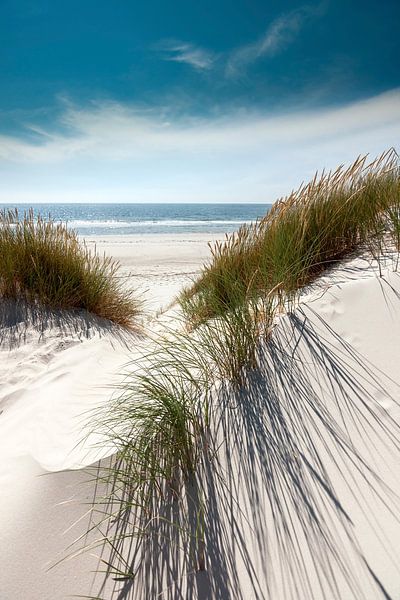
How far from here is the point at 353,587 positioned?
1068 mm

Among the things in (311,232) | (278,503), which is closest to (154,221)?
(311,232)

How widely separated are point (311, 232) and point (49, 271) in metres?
A: 3.29

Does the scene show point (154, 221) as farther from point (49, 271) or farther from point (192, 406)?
point (192, 406)

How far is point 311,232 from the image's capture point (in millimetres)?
3375

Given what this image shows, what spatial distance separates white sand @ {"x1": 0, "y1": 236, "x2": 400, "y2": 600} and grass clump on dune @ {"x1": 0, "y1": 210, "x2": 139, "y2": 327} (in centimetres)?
152

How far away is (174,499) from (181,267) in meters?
10.4

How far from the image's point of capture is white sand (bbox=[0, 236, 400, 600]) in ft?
3.84

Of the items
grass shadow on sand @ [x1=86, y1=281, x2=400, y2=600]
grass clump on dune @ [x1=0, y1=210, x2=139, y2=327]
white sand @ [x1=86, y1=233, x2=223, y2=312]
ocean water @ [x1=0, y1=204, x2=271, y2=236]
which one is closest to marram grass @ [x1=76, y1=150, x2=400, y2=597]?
grass shadow on sand @ [x1=86, y1=281, x2=400, y2=600]

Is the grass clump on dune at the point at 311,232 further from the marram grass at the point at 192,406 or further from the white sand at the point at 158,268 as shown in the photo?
the white sand at the point at 158,268

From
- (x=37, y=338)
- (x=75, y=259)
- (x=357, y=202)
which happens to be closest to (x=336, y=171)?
(x=357, y=202)

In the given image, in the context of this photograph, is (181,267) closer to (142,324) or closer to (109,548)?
(142,324)

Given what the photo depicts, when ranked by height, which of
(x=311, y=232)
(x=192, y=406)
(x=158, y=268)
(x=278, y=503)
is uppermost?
(x=311, y=232)

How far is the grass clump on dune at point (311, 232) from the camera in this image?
117 inches

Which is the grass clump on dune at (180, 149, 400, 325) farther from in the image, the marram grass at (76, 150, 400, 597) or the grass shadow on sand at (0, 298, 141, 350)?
the grass shadow on sand at (0, 298, 141, 350)
